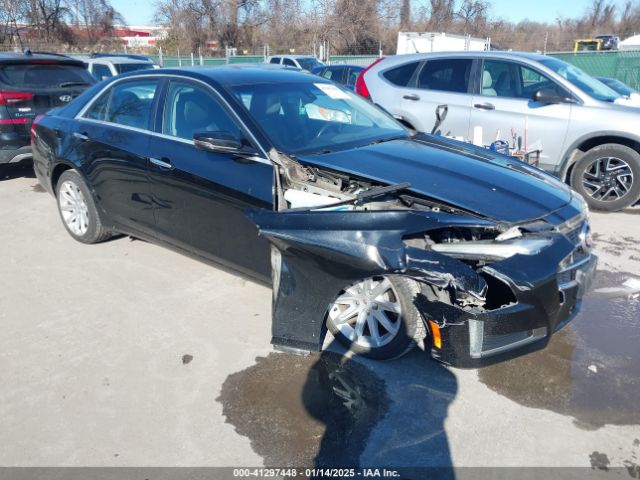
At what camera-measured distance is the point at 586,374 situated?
3320 mm

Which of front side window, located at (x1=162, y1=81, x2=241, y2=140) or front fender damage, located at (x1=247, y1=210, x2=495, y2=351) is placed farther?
front side window, located at (x1=162, y1=81, x2=241, y2=140)

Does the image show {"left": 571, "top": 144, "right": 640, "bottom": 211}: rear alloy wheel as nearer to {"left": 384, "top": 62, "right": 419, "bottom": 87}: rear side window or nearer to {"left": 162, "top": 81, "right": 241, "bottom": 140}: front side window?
{"left": 384, "top": 62, "right": 419, "bottom": 87}: rear side window

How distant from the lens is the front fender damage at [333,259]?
2709 mm

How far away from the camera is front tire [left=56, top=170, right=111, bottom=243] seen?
5.13 metres

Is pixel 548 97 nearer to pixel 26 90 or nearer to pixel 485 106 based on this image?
pixel 485 106

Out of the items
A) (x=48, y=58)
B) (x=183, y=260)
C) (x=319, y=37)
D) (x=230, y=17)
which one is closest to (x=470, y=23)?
(x=319, y=37)

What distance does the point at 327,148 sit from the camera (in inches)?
148

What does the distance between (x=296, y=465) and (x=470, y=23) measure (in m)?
46.1

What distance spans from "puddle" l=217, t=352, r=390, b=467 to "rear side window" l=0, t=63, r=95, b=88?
656 centimetres

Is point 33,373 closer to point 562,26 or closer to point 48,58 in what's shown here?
point 48,58

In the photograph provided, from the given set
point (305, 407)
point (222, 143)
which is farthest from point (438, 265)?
point (222, 143)

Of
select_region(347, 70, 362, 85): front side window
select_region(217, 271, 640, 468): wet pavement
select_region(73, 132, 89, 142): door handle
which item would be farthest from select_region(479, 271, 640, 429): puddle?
select_region(347, 70, 362, 85): front side window

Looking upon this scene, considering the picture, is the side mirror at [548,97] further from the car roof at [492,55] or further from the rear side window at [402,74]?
the rear side window at [402,74]

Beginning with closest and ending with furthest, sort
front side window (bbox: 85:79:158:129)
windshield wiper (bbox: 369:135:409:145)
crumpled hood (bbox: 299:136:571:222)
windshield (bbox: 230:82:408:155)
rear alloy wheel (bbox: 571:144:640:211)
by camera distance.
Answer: crumpled hood (bbox: 299:136:571:222)
windshield (bbox: 230:82:408:155)
windshield wiper (bbox: 369:135:409:145)
front side window (bbox: 85:79:158:129)
rear alloy wheel (bbox: 571:144:640:211)
